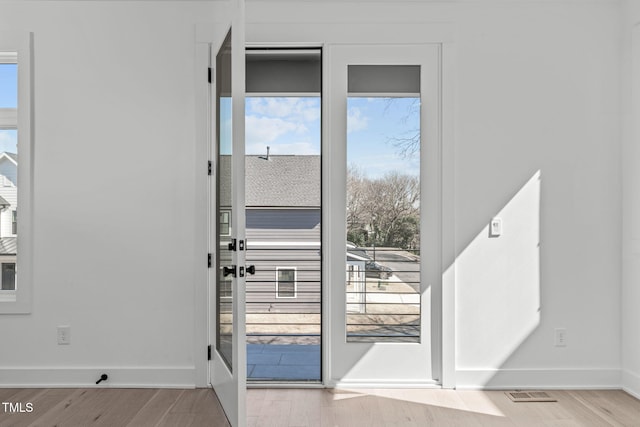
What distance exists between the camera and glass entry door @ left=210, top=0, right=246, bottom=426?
2264mm

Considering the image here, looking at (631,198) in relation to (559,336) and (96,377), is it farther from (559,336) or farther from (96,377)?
(96,377)

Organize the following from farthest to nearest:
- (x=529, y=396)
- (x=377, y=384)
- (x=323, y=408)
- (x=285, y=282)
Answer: (x=285, y=282) → (x=377, y=384) → (x=529, y=396) → (x=323, y=408)

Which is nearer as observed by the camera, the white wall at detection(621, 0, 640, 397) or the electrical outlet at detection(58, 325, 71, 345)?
the white wall at detection(621, 0, 640, 397)

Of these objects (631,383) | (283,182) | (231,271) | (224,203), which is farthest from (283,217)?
(631,383)

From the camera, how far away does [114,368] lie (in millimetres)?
3092

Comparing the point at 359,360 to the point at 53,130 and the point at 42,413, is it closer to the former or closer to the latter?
the point at 42,413

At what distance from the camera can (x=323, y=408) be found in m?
2.75

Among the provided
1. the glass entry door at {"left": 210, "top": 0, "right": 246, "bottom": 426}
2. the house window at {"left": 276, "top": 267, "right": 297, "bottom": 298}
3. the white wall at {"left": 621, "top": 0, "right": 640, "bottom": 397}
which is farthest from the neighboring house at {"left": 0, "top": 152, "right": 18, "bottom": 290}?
the white wall at {"left": 621, "top": 0, "right": 640, "bottom": 397}

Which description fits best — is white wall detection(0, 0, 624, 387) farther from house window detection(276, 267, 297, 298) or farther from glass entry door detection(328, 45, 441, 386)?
house window detection(276, 267, 297, 298)

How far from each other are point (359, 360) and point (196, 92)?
6.82 ft

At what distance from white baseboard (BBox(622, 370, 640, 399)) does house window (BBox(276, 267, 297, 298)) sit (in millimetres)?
3016

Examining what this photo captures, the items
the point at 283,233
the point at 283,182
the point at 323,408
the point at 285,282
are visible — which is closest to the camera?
the point at 323,408

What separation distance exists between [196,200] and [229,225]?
1.90ft

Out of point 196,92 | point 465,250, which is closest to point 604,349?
point 465,250
